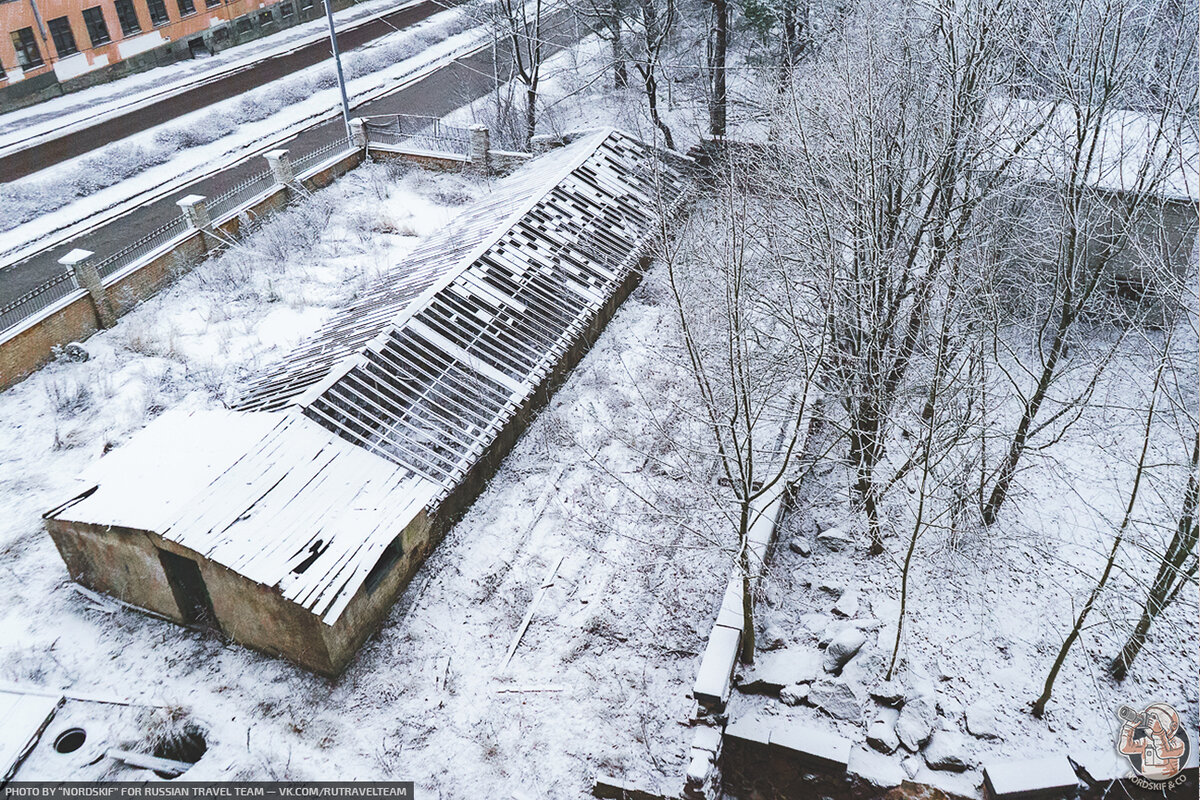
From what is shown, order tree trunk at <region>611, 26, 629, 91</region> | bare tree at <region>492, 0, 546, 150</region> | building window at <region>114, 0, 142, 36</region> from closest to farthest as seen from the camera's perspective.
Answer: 1. bare tree at <region>492, 0, 546, 150</region>
2. tree trunk at <region>611, 26, 629, 91</region>
3. building window at <region>114, 0, 142, 36</region>

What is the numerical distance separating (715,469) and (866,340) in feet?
12.4

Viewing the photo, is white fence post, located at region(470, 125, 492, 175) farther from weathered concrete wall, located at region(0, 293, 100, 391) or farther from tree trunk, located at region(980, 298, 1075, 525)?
tree trunk, located at region(980, 298, 1075, 525)

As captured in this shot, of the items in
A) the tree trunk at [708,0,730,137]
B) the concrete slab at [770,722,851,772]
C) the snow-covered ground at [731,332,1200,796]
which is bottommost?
the snow-covered ground at [731,332,1200,796]

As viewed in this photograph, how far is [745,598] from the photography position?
34.6 ft

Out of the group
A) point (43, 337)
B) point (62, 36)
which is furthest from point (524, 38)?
point (62, 36)

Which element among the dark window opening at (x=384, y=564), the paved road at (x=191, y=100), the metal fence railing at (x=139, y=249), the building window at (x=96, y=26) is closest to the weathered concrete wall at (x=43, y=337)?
the metal fence railing at (x=139, y=249)

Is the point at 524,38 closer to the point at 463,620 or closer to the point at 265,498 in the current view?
the point at 265,498

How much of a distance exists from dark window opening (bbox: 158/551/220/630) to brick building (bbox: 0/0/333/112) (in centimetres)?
2930

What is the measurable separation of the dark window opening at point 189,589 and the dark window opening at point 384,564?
226 centimetres

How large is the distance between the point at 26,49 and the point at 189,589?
100 feet

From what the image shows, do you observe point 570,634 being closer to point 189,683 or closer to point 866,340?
point 189,683

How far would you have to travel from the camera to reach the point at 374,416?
43.1 feet

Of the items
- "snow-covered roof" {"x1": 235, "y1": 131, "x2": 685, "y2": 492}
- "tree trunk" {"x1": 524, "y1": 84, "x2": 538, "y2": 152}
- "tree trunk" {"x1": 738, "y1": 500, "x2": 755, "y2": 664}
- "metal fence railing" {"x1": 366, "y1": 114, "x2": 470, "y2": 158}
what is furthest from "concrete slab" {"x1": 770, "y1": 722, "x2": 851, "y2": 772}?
"tree trunk" {"x1": 524, "y1": 84, "x2": 538, "y2": 152}

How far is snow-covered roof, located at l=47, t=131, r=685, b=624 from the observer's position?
436 inches
